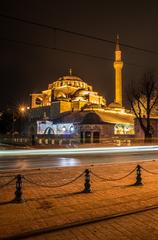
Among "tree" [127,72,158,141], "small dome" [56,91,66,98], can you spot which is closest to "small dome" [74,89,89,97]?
"small dome" [56,91,66,98]

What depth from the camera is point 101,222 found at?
710 centimetres

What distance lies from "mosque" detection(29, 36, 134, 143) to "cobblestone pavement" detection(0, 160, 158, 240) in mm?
29671

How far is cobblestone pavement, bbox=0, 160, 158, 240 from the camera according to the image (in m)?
6.39

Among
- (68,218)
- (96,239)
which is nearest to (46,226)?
(68,218)

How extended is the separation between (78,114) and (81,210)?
59.3m

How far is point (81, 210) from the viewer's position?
316 inches

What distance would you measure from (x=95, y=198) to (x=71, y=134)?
5141 cm

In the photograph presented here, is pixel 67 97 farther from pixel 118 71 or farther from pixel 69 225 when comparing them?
pixel 69 225

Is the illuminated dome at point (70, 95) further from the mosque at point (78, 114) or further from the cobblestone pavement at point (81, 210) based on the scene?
the cobblestone pavement at point (81, 210)

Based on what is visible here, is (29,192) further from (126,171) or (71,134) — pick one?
(71,134)

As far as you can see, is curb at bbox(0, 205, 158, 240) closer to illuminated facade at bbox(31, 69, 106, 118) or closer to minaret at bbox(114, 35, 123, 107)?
illuminated facade at bbox(31, 69, 106, 118)

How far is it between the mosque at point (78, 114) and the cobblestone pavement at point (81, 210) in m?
29.7

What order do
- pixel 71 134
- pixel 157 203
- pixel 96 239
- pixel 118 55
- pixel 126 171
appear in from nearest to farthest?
pixel 96 239 → pixel 157 203 → pixel 126 171 → pixel 71 134 → pixel 118 55

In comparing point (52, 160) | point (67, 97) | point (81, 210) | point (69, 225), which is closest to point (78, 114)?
point (67, 97)
